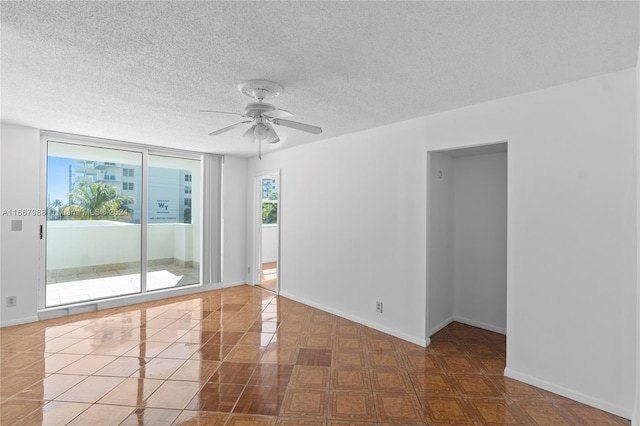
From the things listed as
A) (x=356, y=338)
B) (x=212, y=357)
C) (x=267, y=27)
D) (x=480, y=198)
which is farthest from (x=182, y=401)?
(x=480, y=198)

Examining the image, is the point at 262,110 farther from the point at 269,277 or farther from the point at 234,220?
the point at 269,277

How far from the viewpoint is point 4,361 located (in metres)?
2.82

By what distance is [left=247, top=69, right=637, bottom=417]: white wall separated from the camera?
7.07ft

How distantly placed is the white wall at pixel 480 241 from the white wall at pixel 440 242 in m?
0.12

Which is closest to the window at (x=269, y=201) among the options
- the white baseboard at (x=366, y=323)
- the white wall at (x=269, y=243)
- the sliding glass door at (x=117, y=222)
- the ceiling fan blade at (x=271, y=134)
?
the white wall at (x=269, y=243)

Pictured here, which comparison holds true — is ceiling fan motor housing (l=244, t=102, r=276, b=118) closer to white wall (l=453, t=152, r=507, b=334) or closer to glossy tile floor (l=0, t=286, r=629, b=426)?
glossy tile floor (l=0, t=286, r=629, b=426)

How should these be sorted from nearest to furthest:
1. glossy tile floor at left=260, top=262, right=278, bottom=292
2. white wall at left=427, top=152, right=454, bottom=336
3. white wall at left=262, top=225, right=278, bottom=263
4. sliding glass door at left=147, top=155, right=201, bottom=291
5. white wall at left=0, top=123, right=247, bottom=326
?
1. white wall at left=427, top=152, right=454, bottom=336
2. white wall at left=0, top=123, right=247, bottom=326
3. sliding glass door at left=147, top=155, right=201, bottom=291
4. glossy tile floor at left=260, top=262, right=278, bottom=292
5. white wall at left=262, top=225, right=278, bottom=263

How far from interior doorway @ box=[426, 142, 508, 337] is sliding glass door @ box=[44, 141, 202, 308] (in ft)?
12.9

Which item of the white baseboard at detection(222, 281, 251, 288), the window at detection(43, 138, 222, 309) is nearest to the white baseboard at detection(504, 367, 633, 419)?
the white baseboard at detection(222, 281, 251, 288)

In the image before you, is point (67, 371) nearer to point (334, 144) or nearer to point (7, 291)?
point (7, 291)

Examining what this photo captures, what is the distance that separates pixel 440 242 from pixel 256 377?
2.40 metres

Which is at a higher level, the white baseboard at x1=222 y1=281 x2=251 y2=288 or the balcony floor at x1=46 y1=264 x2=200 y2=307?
the balcony floor at x1=46 y1=264 x2=200 y2=307

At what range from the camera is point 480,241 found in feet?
12.4

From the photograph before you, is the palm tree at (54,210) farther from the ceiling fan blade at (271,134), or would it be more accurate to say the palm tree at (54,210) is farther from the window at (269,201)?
the window at (269,201)
